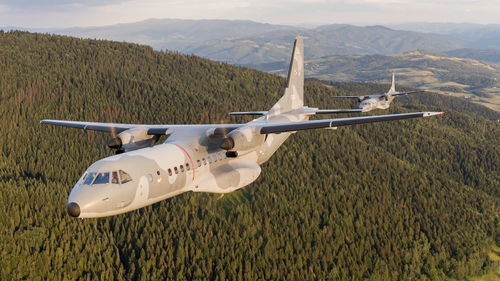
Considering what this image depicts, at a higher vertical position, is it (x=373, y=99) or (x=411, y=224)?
(x=373, y=99)

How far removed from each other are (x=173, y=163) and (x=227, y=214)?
A: 3541 inches

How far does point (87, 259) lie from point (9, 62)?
441ft

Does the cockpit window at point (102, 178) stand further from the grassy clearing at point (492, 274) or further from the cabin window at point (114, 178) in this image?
the grassy clearing at point (492, 274)

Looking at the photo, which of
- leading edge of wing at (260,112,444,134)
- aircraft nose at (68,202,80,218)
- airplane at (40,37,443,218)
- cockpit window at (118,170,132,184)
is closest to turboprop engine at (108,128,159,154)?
airplane at (40,37,443,218)

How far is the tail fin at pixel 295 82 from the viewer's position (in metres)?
46.3

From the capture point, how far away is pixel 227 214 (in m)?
115

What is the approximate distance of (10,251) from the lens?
290 ft

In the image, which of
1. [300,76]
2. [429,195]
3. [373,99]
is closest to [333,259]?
[373,99]

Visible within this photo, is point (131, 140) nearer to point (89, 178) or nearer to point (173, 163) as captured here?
point (173, 163)

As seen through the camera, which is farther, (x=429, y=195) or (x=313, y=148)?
(x=313, y=148)

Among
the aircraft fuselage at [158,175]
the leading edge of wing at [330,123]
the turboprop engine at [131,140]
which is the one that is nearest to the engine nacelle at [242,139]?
the leading edge of wing at [330,123]

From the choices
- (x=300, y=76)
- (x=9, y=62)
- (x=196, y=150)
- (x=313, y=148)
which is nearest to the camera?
(x=196, y=150)

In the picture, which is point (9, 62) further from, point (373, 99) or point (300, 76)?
point (300, 76)

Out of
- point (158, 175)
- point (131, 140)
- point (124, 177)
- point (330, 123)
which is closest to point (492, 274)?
point (330, 123)
